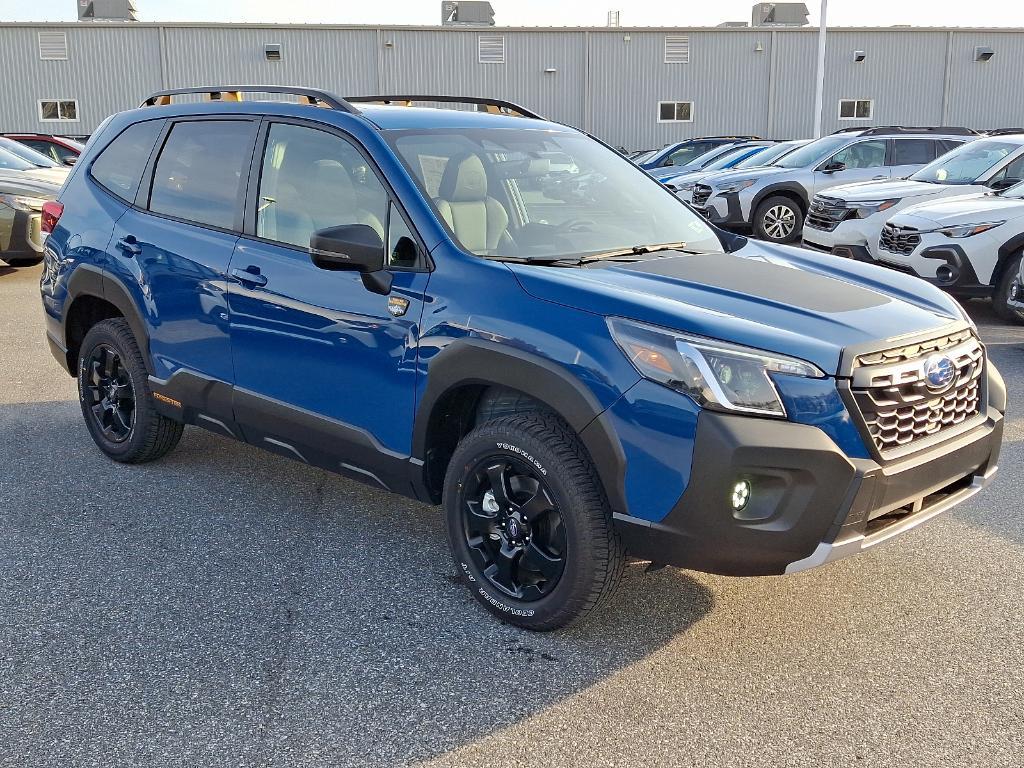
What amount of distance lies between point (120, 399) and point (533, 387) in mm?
2825

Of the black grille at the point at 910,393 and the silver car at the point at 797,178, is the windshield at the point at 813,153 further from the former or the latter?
the black grille at the point at 910,393

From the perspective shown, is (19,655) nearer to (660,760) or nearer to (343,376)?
(343,376)

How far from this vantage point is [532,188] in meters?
4.14

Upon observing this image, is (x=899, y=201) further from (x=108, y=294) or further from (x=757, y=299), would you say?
(x=108, y=294)

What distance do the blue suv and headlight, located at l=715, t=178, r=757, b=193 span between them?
1077cm

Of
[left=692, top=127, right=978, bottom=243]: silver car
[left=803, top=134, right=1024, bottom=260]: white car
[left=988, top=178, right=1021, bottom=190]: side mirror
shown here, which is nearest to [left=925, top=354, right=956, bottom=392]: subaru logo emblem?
[left=803, top=134, right=1024, bottom=260]: white car

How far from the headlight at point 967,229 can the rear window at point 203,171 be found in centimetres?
665

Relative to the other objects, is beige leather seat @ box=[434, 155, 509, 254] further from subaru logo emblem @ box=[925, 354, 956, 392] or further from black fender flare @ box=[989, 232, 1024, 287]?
black fender flare @ box=[989, 232, 1024, 287]

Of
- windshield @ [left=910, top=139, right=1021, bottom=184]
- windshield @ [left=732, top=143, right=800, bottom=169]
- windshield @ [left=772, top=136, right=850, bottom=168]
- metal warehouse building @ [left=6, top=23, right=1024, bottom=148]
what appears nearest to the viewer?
windshield @ [left=910, top=139, right=1021, bottom=184]

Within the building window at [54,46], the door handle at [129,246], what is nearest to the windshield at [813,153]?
the door handle at [129,246]

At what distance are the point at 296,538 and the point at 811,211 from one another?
9.15 metres

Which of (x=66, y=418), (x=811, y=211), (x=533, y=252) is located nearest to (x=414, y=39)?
(x=811, y=211)

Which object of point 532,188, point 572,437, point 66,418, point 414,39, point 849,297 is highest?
point 414,39

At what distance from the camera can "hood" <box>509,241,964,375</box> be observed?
119 inches
